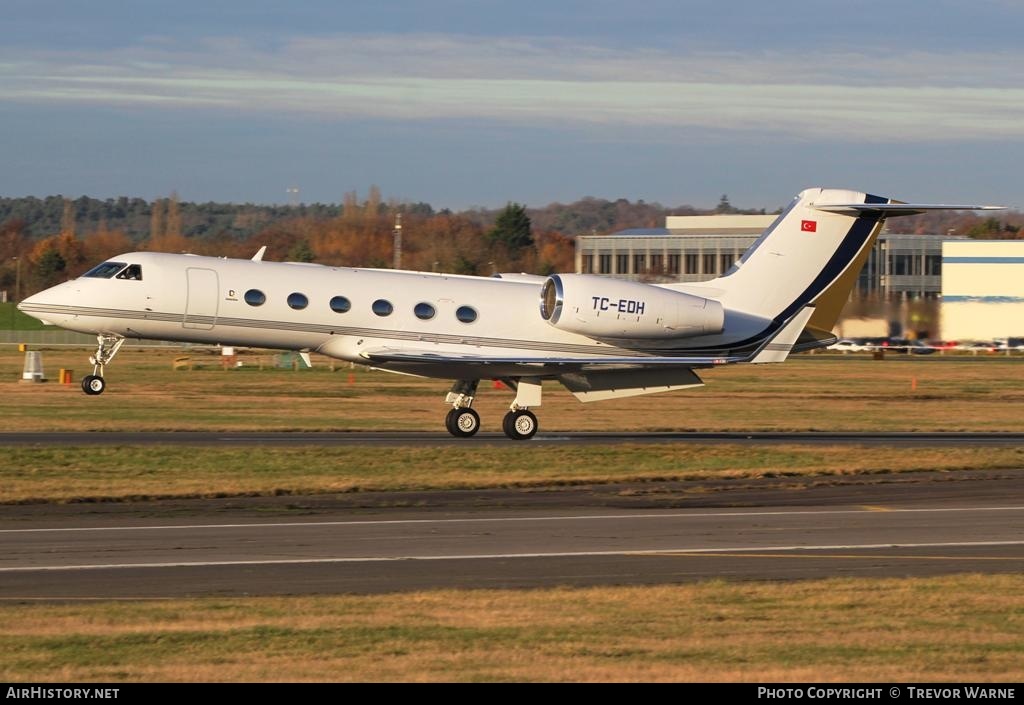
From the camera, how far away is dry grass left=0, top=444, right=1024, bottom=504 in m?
22.0

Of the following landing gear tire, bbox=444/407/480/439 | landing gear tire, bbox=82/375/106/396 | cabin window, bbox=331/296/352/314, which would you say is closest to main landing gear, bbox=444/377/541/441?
landing gear tire, bbox=444/407/480/439

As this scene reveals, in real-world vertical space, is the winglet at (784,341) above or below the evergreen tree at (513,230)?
below

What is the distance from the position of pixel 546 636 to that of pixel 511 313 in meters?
18.9

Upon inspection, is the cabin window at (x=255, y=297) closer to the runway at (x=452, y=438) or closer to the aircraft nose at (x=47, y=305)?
the runway at (x=452, y=438)

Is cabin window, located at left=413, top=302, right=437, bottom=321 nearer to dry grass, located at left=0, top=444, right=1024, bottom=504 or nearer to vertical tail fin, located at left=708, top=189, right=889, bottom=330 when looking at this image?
dry grass, located at left=0, top=444, right=1024, bottom=504

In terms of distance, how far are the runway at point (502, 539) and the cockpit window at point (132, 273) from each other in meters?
9.27

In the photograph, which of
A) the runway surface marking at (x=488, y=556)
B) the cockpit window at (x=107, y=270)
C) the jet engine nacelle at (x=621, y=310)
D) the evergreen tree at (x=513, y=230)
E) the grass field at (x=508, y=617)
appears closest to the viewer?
the grass field at (x=508, y=617)

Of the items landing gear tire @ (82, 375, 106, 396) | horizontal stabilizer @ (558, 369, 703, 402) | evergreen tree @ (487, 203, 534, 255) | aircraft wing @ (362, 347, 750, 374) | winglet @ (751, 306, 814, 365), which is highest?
evergreen tree @ (487, 203, 534, 255)

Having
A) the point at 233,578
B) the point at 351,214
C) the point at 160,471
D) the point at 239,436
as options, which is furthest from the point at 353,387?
the point at 351,214

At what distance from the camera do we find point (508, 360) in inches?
1147

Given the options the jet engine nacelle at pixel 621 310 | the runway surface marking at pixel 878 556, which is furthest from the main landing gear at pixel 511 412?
the runway surface marking at pixel 878 556

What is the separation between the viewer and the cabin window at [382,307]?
2916 centimetres

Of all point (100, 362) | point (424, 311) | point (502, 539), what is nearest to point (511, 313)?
point (424, 311)

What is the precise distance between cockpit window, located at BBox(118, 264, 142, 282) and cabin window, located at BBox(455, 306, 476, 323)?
21.4 feet
